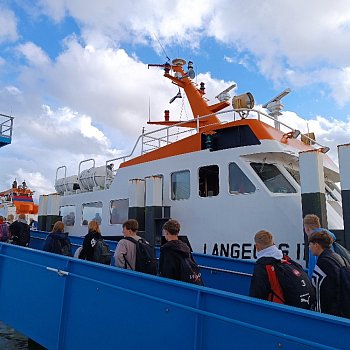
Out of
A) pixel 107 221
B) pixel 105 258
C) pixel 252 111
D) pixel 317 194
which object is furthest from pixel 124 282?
pixel 107 221

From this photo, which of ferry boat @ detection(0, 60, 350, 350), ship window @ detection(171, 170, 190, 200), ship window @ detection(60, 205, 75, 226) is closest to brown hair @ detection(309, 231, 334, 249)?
ferry boat @ detection(0, 60, 350, 350)

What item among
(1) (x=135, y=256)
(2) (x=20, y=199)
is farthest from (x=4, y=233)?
(2) (x=20, y=199)

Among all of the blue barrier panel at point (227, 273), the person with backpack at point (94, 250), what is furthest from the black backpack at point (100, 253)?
the blue barrier panel at point (227, 273)

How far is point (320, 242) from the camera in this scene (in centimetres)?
293

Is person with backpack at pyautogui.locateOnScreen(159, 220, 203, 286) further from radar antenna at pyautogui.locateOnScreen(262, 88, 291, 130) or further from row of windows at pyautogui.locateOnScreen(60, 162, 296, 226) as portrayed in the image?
radar antenna at pyautogui.locateOnScreen(262, 88, 291, 130)

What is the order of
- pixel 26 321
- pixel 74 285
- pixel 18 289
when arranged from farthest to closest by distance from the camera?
pixel 18 289 → pixel 26 321 → pixel 74 285

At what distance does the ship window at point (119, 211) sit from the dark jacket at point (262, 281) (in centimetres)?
608

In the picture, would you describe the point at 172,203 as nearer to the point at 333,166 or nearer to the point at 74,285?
the point at 333,166

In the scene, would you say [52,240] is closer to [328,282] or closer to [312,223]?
[312,223]

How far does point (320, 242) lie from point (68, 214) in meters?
9.19

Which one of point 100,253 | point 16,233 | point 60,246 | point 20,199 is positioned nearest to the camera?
point 100,253

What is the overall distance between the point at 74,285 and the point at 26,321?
107 centimetres

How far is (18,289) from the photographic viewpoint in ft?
14.8

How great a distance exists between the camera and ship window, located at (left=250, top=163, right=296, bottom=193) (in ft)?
21.1
